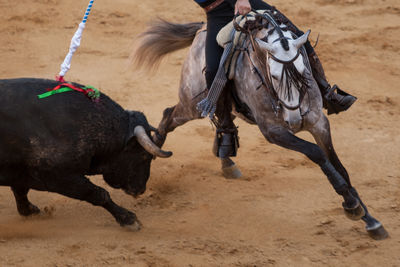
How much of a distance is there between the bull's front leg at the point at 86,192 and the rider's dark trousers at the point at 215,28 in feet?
4.45

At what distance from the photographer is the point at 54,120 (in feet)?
16.7

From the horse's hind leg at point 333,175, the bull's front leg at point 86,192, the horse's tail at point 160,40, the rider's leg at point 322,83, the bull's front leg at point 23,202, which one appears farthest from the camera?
the horse's tail at point 160,40

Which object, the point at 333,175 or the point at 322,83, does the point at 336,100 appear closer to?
the point at 322,83

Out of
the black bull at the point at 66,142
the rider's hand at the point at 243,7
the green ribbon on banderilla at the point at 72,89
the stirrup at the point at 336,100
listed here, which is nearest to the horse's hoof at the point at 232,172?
the black bull at the point at 66,142

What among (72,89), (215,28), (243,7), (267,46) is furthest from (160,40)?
(267,46)

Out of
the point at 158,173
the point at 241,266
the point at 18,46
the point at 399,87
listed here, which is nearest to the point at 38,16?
the point at 18,46

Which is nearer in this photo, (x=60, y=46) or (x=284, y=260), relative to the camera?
(x=284, y=260)

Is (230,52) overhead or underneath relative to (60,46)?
overhead

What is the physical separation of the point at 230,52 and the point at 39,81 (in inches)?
64.7

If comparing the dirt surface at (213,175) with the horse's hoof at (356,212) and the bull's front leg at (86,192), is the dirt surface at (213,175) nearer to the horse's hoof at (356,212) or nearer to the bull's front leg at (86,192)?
the bull's front leg at (86,192)

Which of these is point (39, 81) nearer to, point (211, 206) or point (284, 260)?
point (211, 206)

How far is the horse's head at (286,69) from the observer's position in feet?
16.2

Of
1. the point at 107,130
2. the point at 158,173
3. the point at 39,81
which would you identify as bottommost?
the point at 158,173

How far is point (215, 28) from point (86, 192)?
6.10 ft
